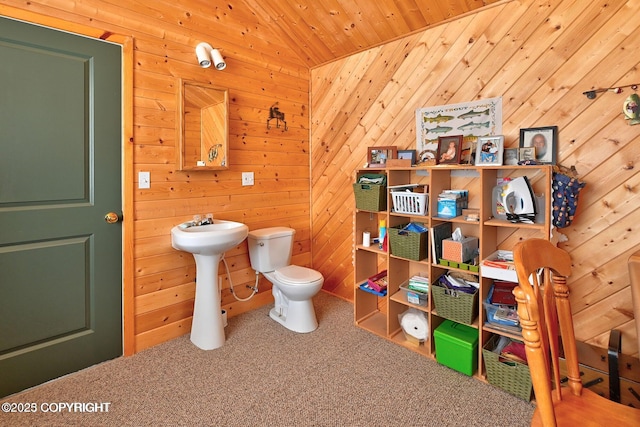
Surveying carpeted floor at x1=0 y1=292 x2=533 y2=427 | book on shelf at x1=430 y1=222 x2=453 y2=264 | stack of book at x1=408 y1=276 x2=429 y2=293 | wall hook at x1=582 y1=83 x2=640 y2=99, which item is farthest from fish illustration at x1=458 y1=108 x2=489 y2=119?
carpeted floor at x1=0 y1=292 x2=533 y2=427

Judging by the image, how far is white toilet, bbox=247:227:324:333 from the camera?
2.70m

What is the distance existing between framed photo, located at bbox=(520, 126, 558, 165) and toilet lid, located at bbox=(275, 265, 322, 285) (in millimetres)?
1710

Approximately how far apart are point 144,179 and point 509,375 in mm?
2611

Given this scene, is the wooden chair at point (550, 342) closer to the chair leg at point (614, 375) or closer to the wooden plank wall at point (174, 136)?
the chair leg at point (614, 375)

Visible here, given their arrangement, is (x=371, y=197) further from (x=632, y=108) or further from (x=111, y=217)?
(x=111, y=217)

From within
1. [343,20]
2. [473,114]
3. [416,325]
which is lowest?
[416,325]

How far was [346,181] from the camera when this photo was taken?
327 centimetres

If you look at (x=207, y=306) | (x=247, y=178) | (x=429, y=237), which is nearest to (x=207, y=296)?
(x=207, y=306)

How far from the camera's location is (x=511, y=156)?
7.23ft

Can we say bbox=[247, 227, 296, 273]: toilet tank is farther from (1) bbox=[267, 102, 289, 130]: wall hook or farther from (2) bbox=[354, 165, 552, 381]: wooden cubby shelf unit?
(1) bbox=[267, 102, 289, 130]: wall hook

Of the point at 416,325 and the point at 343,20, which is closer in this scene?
the point at 416,325

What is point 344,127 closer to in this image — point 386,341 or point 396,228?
point 396,228

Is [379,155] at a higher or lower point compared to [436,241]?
higher

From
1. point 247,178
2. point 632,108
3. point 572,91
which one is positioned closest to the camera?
point 632,108
